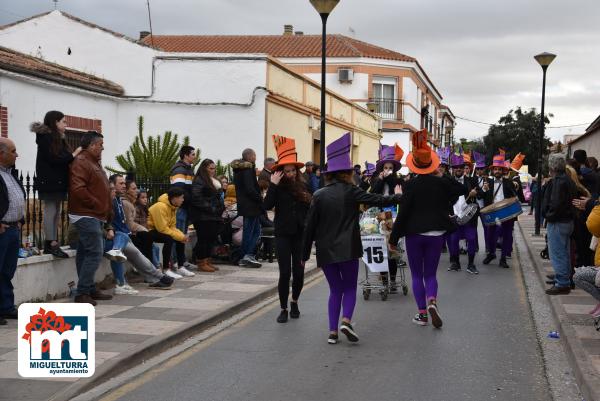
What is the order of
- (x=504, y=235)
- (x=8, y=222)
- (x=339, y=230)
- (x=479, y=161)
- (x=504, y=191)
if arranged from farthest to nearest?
(x=479, y=161), (x=504, y=235), (x=504, y=191), (x=8, y=222), (x=339, y=230)

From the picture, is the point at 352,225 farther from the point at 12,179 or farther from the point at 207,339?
the point at 12,179

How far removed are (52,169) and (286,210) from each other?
9.43 feet

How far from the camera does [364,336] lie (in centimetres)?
830

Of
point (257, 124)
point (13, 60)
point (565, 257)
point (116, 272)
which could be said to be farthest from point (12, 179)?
point (257, 124)

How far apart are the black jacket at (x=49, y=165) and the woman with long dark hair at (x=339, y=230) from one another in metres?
3.28

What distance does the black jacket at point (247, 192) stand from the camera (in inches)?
523

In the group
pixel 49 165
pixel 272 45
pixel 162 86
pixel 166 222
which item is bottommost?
pixel 166 222

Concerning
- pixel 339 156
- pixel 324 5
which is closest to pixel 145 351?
pixel 339 156

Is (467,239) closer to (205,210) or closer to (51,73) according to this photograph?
(205,210)

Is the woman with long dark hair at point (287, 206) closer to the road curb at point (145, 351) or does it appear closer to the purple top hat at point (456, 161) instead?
the road curb at point (145, 351)

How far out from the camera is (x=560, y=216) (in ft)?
34.1

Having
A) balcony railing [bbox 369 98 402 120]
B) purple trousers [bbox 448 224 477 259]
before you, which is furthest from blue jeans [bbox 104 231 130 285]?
balcony railing [bbox 369 98 402 120]

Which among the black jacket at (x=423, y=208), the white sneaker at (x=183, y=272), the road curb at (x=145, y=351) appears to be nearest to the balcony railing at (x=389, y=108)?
the white sneaker at (x=183, y=272)

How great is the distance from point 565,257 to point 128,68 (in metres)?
13.5
